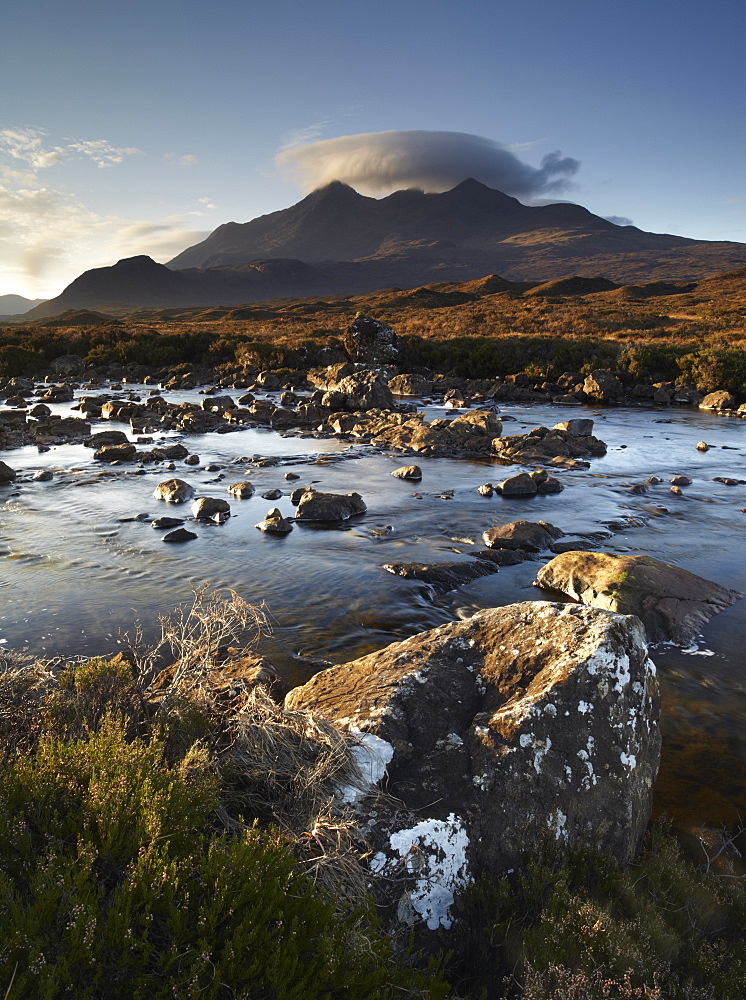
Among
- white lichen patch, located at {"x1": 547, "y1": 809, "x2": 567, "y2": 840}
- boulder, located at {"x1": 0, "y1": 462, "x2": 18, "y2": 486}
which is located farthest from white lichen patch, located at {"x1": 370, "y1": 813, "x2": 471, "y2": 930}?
boulder, located at {"x1": 0, "y1": 462, "x2": 18, "y2": 486}

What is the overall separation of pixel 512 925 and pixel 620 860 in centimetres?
111

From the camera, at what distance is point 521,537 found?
1226 cm

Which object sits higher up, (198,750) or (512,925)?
(198,750)

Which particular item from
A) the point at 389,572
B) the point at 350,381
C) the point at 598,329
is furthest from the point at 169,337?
the point at 389,572

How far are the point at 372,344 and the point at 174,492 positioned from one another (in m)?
31.5

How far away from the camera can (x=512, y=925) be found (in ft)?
11.5

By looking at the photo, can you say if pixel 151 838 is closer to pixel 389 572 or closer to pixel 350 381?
pixel 389 572

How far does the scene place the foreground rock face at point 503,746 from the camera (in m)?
3.71

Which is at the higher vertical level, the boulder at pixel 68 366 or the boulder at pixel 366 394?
the boulder at pixel 68 366

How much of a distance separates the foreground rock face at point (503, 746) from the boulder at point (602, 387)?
32993 mm

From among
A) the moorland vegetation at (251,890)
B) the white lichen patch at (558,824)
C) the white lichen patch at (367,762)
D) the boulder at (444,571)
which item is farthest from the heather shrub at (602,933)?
the boulder at (444,571)

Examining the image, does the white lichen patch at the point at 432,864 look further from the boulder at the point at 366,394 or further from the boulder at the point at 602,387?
the boulder at the point at 602,387

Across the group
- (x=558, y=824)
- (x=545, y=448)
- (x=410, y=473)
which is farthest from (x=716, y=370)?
(x=558, y=824)

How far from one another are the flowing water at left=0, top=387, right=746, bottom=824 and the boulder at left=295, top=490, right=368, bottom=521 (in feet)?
1.42
